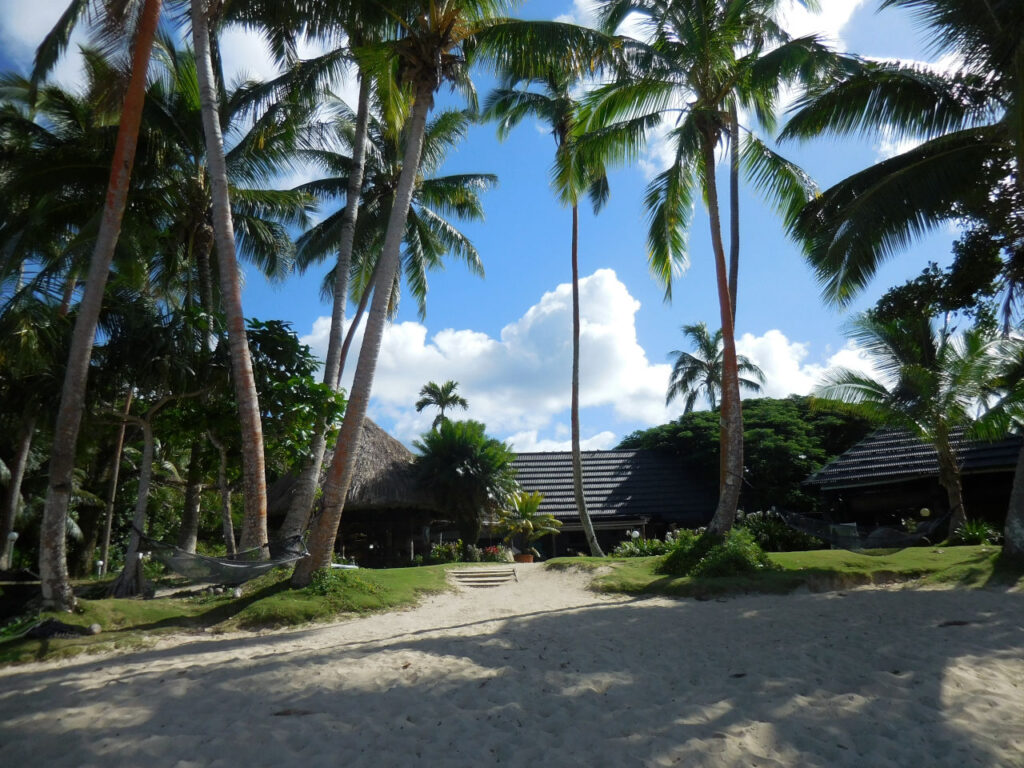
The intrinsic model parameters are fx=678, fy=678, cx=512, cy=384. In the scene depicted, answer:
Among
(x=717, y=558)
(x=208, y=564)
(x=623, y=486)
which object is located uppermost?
(x=623, y=486)

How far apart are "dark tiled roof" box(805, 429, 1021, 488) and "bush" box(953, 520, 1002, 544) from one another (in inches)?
79.6

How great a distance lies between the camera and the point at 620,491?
20.9 m

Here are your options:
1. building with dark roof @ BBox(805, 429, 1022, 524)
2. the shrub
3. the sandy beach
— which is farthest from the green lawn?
building with dark roof @ BBox(805, 429, 1022, 524)

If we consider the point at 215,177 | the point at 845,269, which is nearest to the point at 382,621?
the point at 215,177

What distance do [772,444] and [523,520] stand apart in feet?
28.5

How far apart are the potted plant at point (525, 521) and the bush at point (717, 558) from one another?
6.43 metres

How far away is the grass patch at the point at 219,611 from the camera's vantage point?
7359mm

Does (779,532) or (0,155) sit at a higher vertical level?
(0,155)

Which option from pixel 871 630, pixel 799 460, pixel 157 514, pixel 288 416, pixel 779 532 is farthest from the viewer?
pixel 157 514

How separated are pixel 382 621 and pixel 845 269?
27.3 feet

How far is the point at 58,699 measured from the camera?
14.6 feet

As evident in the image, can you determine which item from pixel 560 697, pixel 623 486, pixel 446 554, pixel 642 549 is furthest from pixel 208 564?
pixel 623 486

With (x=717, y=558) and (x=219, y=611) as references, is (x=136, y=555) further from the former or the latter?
(x=717, y=558)

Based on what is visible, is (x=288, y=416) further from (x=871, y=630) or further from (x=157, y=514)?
(x=157, y=514)
